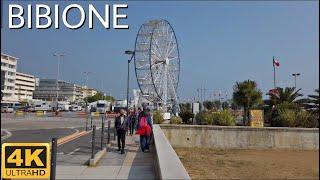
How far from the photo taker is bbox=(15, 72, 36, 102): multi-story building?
14918 centimetres

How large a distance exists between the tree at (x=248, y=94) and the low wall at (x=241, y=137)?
2590 centimetres

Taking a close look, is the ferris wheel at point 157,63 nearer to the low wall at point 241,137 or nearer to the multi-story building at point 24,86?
the low wall at point 241,137

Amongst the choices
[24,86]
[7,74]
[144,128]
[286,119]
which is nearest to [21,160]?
[144,128]

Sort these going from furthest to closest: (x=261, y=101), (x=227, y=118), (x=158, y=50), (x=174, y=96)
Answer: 1. (x=174, y=96)
2. (x=158, y=50)
3. (x=261, y=101)
4. (x=227, y=118)

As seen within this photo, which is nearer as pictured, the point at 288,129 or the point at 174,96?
the point at 288,129

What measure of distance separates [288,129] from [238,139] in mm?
2825

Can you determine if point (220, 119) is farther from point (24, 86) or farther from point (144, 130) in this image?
point (24, 86)

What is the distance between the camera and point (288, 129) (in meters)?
28.6

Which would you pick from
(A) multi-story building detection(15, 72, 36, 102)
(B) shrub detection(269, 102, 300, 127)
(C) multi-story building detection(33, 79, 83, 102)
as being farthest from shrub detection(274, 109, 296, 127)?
(C) multi-story building detection(33, 79, 83, 102)

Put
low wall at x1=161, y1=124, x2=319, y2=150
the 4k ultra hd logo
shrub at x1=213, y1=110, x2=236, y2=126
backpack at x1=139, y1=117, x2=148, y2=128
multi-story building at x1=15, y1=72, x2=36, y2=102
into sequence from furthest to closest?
multi-story building at x1=15, y1=72, x2=36, y2=102
shrub at x1=213, y1=110, x2=236, y2=126
low wall at x1=161, y1=124, x2=319, y2=150
backpack at x1=139, y1=117, x2=148, y2=128
the 4k ultra hd logo

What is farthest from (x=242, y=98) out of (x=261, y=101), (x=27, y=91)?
(x=27, y=91)

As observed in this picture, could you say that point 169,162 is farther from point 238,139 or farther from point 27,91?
point 27,91

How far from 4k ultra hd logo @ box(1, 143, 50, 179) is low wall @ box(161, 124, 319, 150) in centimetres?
2357

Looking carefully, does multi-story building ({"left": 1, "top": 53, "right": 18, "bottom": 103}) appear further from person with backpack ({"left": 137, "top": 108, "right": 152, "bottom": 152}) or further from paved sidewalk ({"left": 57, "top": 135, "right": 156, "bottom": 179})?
person with backpack ({"left": 137, "top": 108, "right": 152, "bottom": 152})
